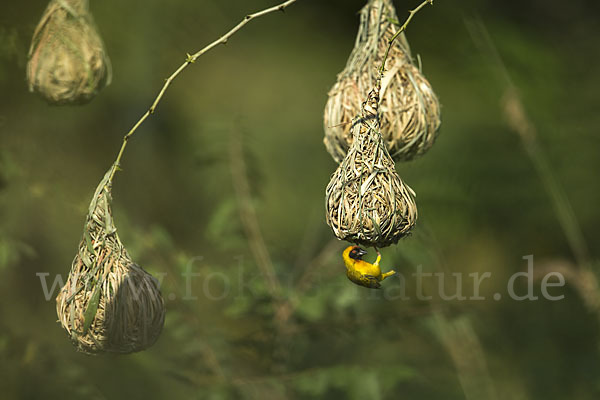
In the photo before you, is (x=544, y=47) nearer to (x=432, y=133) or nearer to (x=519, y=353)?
(x=519, y=353)

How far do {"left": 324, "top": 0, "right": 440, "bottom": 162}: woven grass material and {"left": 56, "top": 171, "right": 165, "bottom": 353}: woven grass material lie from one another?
0.77 metres

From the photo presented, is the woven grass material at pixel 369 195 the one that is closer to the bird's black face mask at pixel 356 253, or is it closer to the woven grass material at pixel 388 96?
the bird's black face mask at pixel 356 253

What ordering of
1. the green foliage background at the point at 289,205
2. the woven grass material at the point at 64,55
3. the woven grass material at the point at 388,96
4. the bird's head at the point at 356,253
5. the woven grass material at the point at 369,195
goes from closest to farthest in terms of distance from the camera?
the woven grass material at the point at 369,195
the bird's head at the point at 356,253
the woven grass material at the point at 388,96
the woven grass material at the point at 64,55
the green foliage background at the point at 289,205

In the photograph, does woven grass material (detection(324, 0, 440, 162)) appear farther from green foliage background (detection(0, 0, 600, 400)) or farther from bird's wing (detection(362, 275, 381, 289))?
green foliage background (detection(0, 0, 600, 400))

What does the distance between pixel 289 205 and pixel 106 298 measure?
4039mm

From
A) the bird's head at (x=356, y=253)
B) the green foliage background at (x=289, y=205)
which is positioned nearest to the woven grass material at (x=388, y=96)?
the bird's head at (x=356, y=253)

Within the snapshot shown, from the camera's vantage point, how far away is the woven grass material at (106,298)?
208 cm

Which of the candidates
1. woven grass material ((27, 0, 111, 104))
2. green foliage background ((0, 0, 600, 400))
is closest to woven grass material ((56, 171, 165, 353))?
woven grass material ((27, 0, 111, 104))

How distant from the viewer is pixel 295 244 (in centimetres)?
547

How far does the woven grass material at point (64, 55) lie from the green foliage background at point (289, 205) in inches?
25.5

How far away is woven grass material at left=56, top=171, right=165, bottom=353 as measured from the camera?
6.81 ft

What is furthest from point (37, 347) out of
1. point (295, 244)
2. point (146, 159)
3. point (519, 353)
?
point (519, 353)

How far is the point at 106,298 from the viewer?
6.88 ft

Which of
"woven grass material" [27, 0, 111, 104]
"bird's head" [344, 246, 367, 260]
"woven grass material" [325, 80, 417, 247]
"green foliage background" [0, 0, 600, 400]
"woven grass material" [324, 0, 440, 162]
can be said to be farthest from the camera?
"green foliage background" [0, 0, 600, 400]
